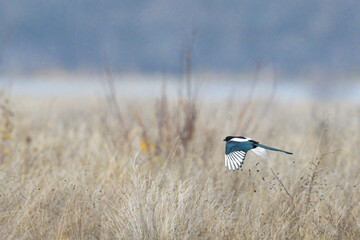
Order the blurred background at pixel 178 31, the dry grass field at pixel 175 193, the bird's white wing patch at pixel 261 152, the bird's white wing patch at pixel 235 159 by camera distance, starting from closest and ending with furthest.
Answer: the bird's white wing patch at pixel 235 159 < the bird's white wing patch at pixel 261 152 < the dry grass field at pixel 175 193 < the blurred background at pixel 178 31

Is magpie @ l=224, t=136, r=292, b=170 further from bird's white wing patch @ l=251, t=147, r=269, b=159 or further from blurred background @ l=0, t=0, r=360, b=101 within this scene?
blurred background @ l=0, t=0, r=360, b=101

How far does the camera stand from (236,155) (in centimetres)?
312

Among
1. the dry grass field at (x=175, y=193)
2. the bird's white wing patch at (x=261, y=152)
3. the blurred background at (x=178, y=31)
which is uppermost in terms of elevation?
the bird's white wing patch at (x=261, y=152)

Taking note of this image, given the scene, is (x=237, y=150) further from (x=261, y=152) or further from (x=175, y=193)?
(x=175, y=193)

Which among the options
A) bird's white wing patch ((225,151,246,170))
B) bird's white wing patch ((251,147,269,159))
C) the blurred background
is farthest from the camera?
the blurred background

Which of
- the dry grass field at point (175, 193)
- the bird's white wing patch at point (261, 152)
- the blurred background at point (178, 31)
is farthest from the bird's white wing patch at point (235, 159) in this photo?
the blurred background at point (178, 31)

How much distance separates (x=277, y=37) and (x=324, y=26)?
4308 mm

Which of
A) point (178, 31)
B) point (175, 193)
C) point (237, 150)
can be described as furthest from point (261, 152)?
point (178, 31)

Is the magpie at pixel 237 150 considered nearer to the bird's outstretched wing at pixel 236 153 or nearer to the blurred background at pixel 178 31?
the bird's outstretched wing at pixel 236 153

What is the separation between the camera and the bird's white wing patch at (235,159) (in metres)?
3.07

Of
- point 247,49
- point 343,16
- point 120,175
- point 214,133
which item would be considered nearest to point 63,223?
point 120,175


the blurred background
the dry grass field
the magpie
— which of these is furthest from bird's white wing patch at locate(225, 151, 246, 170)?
the blurred background

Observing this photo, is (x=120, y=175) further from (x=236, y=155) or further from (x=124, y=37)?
(x=124, y=37)

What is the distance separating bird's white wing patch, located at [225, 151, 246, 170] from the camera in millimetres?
3072
